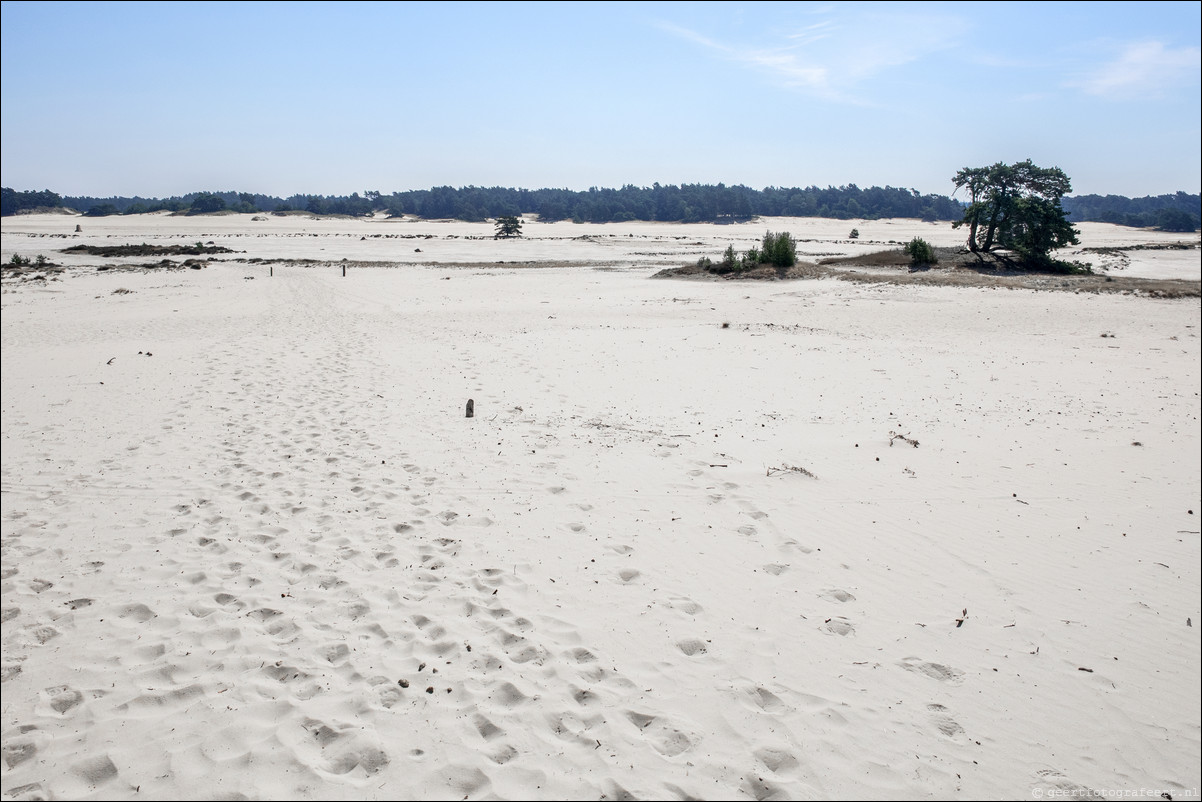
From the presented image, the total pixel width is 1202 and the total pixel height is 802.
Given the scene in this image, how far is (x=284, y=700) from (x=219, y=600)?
1214 millimetres

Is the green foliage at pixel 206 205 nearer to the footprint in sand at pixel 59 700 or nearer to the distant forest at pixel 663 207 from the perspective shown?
the distant forest at pixel 663 207

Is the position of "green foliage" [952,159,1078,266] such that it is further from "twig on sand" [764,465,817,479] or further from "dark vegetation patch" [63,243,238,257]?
"dark vegetation patch" [63,243,238,257]

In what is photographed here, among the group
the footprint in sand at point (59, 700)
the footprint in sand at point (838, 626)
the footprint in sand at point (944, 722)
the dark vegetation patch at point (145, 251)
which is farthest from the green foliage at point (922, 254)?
the dark vegetation patch at point (145, 251)

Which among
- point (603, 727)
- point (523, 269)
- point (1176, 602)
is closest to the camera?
point (603, 727)

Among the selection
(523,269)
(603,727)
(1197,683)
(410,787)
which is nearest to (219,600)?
(410,787)

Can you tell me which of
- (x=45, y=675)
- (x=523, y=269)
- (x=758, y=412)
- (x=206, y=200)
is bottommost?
(x=45, y=675)

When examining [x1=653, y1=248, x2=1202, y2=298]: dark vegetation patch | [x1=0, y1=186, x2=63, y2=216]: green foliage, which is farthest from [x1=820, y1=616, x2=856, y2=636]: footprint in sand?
[x1=0, y1=186, x2=63, y2=216]: green foliage

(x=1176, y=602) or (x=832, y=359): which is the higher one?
(x=832, y=359)

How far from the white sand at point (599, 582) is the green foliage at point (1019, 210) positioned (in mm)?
17043

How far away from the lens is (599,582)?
4.24 meters

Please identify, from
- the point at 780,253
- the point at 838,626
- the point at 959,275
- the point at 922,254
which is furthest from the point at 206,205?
the point at 838,626

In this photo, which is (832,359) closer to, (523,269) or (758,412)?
(758,412)

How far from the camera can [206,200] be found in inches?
3113

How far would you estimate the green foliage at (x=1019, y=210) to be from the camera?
24469 mm
